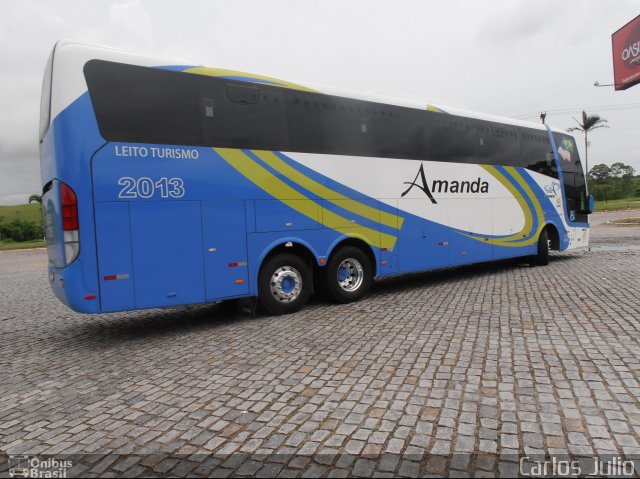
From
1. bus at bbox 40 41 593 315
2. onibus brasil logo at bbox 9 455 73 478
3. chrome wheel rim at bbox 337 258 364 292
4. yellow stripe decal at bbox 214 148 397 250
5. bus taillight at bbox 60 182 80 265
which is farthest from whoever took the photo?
chrome wheel rim at bbox 337 258 364 292

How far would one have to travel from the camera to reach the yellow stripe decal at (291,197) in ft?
21.1

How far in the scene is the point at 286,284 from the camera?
705 cm

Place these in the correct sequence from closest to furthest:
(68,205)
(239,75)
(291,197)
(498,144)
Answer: (68,205) → (239,75) → (291,197) → (498,144)

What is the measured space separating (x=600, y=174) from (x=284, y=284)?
93.9 metres

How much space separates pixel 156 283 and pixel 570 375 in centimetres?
471

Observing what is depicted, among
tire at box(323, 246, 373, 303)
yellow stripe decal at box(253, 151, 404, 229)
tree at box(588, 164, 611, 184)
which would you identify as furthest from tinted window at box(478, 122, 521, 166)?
tree at box(588, 164, 611, 184)

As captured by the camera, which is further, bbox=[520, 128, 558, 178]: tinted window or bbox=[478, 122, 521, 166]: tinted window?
bbox=[520, 128, 558, 178]: tinted window

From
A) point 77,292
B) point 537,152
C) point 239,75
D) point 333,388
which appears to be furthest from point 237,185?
point 537,152

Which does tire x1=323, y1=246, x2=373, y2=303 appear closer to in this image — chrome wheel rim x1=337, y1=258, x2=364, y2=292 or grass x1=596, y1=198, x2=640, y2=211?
chrome wheel rim x1=337, y1=258, x2=364, y2=292

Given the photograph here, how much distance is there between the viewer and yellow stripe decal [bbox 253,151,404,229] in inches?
268

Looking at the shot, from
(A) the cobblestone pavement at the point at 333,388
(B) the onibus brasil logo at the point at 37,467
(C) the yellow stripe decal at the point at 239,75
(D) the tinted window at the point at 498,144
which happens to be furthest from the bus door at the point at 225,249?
(D) the tinted window at the point at 498,144

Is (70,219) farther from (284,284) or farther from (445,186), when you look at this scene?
(445,186)

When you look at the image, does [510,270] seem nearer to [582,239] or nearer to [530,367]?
[582,239]

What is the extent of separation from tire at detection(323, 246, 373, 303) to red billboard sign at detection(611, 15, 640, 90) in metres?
23.8
